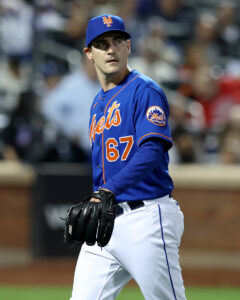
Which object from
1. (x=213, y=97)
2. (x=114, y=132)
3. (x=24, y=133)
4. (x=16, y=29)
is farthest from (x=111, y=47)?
(x=16, y=29)

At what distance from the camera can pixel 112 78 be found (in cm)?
346

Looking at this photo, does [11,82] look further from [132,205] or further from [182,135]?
[132,205]

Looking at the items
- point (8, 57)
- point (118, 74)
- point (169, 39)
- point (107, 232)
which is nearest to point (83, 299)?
point (107, 232)

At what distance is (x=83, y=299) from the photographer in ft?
11.0

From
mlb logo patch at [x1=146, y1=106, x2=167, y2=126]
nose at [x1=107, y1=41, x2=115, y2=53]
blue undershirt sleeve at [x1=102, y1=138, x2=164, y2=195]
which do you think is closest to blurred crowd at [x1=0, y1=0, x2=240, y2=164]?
nose at [x1=107, y1=41, x2=115, y2=53]

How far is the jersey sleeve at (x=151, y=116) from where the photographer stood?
125 inches

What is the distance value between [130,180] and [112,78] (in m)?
0.62

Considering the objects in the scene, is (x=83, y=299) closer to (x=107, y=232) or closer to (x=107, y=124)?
(x=107, y=232)

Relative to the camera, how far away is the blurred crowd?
848 cm

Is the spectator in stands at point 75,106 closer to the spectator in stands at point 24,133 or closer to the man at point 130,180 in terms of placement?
the spectator in stands at point 24,133

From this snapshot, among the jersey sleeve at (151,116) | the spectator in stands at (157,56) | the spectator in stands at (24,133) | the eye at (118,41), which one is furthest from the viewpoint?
the spectator in stands at (157,56)

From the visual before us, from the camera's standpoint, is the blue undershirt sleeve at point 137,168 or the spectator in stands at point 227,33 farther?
the spectator in stands at point 227,33

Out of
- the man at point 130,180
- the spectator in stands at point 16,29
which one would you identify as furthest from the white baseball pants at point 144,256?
the spectator in stands at point 16,29

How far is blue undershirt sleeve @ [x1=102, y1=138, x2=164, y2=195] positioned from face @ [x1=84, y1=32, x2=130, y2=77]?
471mm
